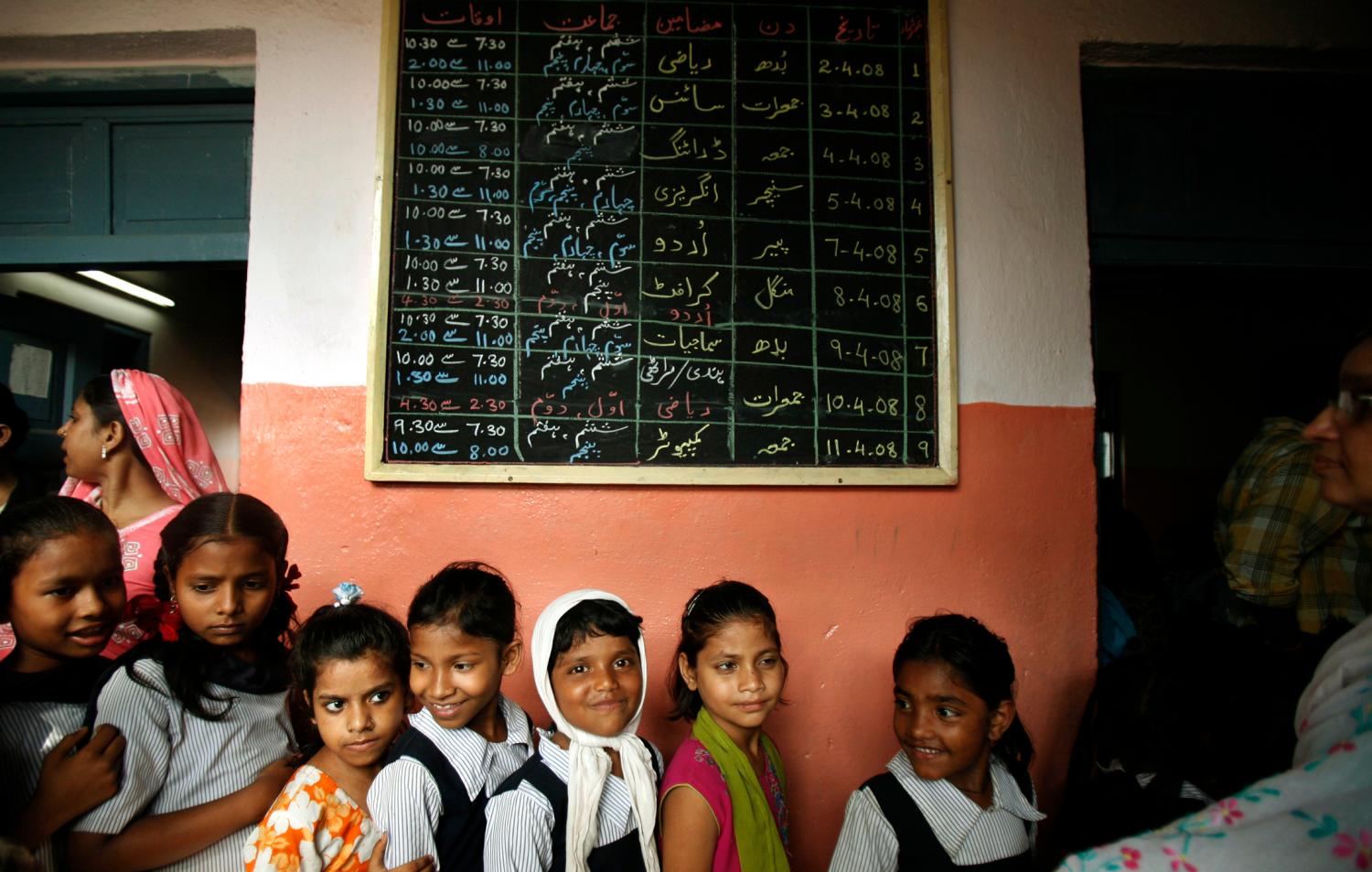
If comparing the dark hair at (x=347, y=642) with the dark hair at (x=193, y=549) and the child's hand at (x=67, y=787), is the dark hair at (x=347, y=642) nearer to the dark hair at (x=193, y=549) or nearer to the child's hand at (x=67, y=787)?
the dark hair at (x=193, y=549)

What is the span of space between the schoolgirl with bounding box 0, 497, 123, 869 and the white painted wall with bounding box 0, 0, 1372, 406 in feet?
2.97

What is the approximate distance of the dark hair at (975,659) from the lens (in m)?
1.85

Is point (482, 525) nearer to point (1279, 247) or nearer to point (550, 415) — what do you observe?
point (550, 415)

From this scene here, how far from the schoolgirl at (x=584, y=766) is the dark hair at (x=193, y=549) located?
71 cm

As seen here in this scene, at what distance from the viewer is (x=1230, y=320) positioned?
5812 mm

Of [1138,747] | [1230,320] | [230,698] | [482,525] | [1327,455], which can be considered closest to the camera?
[1327,455]

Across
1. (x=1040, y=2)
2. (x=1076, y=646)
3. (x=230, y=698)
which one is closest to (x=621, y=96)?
(x=1040, y=2)

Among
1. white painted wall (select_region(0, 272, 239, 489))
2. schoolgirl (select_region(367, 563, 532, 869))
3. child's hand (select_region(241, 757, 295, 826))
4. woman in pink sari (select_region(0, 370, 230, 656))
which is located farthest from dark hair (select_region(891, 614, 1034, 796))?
white painted wall (select_region(0, 272, 239, 489))

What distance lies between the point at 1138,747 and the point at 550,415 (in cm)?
→ 190

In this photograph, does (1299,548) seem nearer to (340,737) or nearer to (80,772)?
(340,737)

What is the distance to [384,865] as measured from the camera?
156 cm

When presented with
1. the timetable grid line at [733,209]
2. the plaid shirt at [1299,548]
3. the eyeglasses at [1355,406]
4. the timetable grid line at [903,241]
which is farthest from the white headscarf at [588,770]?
the plaid shirt at [1299,548]

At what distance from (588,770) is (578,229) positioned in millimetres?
1642

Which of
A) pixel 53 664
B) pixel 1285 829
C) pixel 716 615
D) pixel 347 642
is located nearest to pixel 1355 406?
pixel 1285 829
